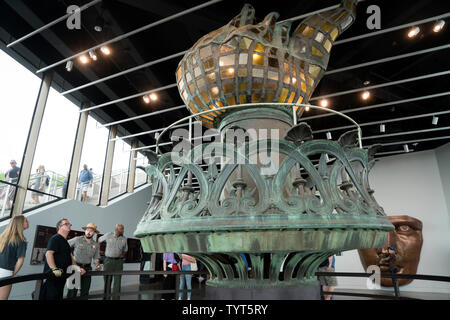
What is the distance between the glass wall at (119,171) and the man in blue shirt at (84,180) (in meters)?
1.33

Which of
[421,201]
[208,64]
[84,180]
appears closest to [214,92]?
[208,64]

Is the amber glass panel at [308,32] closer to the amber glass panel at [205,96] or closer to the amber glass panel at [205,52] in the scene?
the amber glass panel at [205,52]

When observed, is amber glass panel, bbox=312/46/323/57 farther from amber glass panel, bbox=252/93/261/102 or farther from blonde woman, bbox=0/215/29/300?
blonde woman, bbox=0/215/29/300

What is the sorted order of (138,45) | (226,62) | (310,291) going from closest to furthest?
(310,291), (226,62), (138,45)

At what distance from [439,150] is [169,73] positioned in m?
9.47

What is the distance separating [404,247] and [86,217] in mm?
10173

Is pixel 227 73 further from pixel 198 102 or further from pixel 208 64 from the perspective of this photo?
pixel 198 102

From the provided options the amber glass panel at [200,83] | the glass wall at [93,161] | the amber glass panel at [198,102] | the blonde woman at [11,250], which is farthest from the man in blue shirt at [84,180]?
the amber glass panel at [200,83]

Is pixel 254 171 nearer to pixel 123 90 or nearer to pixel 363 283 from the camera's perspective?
pixel 123 90

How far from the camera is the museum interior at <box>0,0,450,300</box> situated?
4.56ft

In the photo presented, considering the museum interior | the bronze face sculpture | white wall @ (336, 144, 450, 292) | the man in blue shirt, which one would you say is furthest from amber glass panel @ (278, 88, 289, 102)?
white wall @ (336, 144, 450, 292)

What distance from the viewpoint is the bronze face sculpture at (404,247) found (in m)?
8.92

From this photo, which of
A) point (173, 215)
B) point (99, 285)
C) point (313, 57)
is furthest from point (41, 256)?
point (313, 57)

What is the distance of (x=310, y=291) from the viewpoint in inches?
58.9
